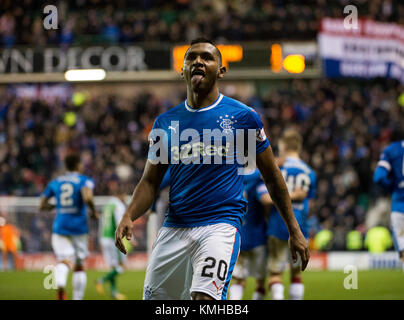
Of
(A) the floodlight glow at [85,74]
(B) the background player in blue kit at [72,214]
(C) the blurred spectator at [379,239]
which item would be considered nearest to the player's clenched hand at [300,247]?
(B) the background player in blue kit at [72,214]

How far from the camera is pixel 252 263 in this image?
7488 mm

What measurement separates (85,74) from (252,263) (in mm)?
14464

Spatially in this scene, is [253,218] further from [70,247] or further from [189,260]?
[189,260]

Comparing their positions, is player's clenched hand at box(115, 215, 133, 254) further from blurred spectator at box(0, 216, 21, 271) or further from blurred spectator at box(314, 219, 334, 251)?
blurred spectator at box(314, 219, 334, 251)

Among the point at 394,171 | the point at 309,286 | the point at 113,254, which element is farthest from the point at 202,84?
the point at 309,286

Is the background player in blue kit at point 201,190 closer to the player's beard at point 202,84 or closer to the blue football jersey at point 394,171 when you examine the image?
the player's beard at point 202,84

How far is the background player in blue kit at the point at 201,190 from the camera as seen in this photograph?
388cm

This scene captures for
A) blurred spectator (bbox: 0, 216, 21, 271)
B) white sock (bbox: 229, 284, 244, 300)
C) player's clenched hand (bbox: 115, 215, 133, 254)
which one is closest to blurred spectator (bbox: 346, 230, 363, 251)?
blurred spectator (bbox: 0, 216, 21, 271)

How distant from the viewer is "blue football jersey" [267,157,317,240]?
726 centimetres

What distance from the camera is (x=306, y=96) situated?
2264 cm

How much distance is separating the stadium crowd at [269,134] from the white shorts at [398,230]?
10132mm

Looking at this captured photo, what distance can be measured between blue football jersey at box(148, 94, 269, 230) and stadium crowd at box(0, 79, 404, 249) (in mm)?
13693
